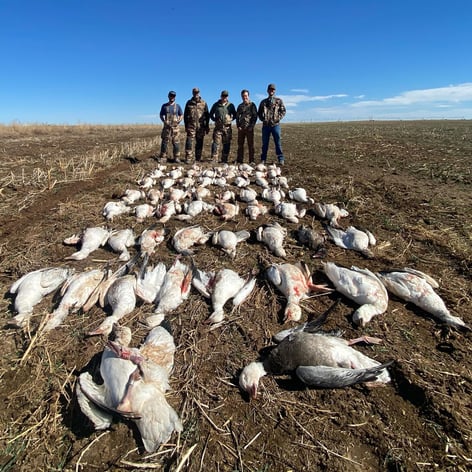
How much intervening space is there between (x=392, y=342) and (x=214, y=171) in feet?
20.2

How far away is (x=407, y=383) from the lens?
2303 mm

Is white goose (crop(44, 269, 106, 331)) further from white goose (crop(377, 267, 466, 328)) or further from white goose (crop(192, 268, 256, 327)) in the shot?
white goose (crop(377, 267, 466, 328))

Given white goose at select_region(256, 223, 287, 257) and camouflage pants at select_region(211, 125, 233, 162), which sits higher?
camouflage pants at select_region(211, 125, 233, 162)

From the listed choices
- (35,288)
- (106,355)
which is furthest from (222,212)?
(106,355)

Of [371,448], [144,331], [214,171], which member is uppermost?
[214,171]

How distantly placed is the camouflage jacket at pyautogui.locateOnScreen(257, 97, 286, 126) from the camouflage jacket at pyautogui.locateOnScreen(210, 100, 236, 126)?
1098 mm

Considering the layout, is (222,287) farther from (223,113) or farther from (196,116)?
(196,116)

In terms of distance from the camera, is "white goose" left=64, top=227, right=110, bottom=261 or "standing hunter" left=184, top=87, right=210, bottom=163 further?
"standing hunter" left=184, top=87, right=210, bottom=163

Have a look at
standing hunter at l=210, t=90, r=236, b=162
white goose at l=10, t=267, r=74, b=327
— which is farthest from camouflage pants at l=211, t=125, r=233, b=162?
white goose at l=10, t=267, r=74, b=327

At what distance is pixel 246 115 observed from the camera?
9477mm

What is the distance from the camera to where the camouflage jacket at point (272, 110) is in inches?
352

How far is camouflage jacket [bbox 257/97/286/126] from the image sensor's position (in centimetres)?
894

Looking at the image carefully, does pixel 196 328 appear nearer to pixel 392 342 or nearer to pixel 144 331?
pixel 144 331

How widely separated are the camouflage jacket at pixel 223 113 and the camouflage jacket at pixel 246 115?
0.20 metres
